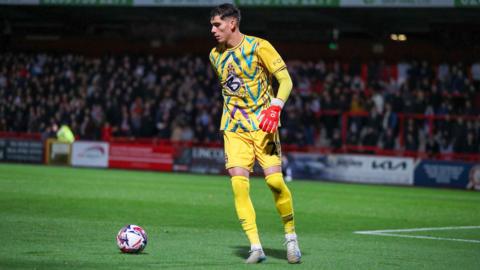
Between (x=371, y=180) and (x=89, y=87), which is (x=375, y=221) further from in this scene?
(x=89, y=87)

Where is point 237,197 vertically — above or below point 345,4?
below

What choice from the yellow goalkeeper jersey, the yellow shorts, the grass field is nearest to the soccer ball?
the grass field

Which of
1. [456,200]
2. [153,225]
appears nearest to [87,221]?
[153,225]

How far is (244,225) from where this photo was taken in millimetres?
9352

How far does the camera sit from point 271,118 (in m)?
9.20

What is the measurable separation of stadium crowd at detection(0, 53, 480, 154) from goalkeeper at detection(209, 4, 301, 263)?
67.9 feet

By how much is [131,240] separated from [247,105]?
1853mm

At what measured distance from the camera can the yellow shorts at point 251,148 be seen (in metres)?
9.49

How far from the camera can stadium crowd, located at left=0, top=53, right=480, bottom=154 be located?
31078 millimetres

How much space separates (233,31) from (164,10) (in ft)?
92.9

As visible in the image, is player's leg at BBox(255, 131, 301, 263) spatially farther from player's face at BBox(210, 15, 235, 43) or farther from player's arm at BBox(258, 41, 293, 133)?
player's face at BBox(210, 15, 235, 43)

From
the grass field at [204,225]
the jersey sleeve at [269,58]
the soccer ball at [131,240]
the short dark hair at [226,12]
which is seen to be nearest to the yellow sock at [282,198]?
the grass field at [204,225]

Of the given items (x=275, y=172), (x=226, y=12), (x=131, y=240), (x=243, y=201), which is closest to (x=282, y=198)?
(x=275, y=172)

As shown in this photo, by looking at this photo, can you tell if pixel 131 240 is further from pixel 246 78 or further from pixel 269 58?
pixel 269 58
